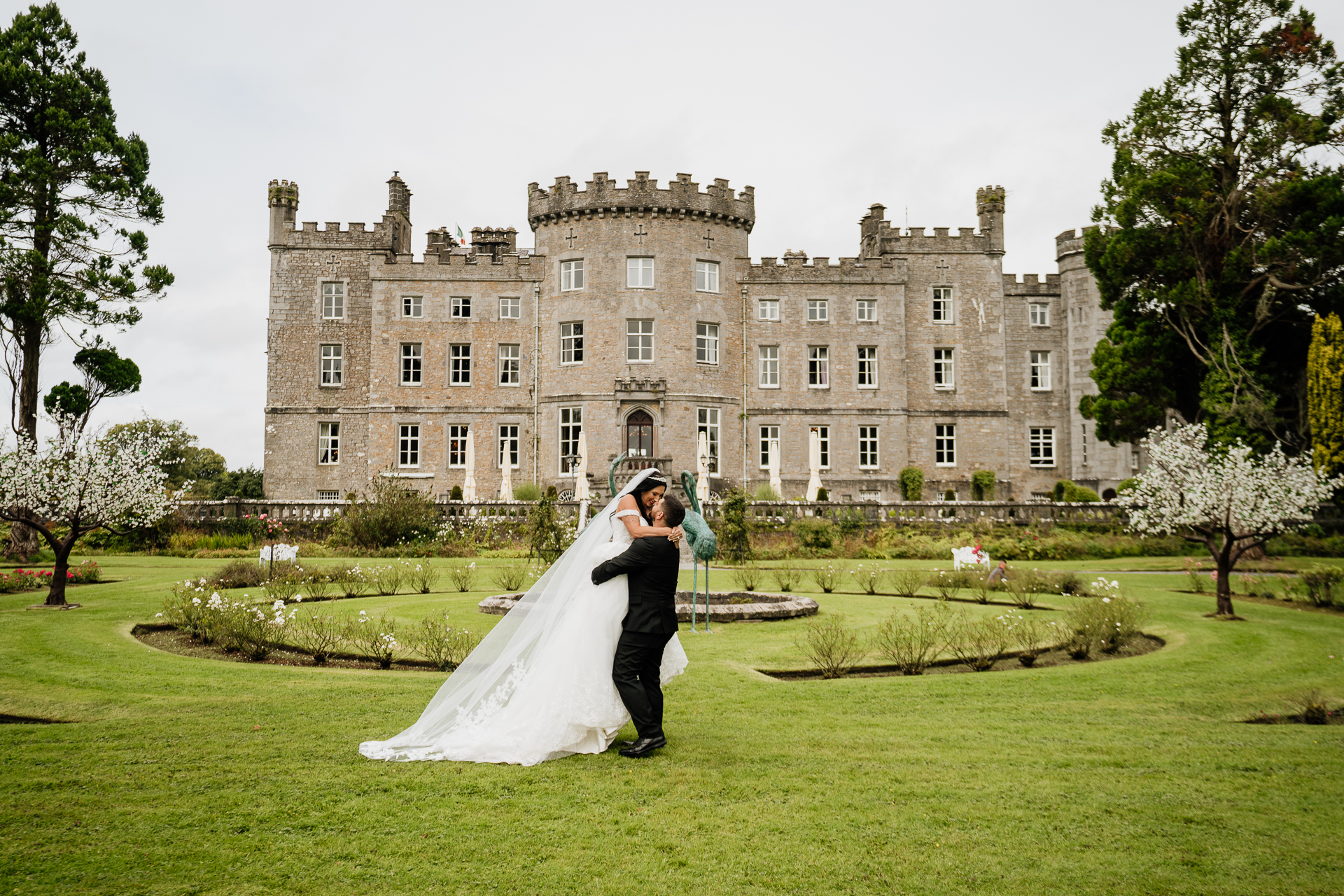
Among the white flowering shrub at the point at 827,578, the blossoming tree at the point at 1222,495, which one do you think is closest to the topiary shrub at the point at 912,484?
the white flowering shrub at the point at 827,578

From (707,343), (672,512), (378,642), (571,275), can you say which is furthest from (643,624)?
(571,275)

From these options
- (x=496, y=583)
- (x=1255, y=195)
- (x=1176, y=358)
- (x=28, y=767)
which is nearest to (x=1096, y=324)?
A: (x=1176, y=358)

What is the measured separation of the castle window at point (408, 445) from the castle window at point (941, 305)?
2189 cm

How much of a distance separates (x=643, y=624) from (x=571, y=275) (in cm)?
2942

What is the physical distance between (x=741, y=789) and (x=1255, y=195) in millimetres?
25118

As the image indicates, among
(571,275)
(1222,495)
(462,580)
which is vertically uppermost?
(571,275)

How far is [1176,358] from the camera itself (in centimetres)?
2633

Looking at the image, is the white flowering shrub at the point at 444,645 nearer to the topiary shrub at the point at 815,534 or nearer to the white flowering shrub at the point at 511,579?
the white flowering shrub at the point at 511,579

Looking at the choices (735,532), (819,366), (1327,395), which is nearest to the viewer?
(735,532)

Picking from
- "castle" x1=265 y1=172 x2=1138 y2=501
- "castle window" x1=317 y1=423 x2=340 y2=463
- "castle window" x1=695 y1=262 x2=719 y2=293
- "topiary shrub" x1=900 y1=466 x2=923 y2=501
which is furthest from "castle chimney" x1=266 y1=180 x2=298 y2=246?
"topiary shrub" x1=900 y1=466 x2=923 y2=501

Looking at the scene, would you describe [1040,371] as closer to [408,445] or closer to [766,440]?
[766,440]

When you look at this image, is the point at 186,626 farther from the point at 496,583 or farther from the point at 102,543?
the point at 102,543

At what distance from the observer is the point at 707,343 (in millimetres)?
34281

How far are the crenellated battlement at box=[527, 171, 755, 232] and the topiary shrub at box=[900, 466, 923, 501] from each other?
1198 centimetres
